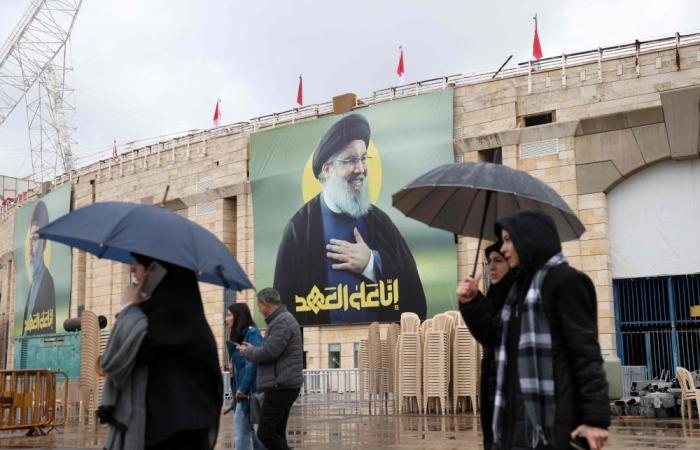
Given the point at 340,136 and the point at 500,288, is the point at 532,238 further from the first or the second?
the point at 340,136

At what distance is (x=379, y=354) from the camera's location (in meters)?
17.7

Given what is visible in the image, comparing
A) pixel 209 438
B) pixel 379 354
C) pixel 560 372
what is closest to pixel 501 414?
pixel 560 372

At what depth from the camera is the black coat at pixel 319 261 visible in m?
22.9

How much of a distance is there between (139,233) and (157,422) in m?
0.90

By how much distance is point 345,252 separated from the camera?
80.0 feet

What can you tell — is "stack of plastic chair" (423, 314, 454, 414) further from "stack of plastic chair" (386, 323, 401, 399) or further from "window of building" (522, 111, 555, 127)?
"window of building" (522, 111, 555, 127)

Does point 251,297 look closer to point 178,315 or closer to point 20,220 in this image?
point 20,220

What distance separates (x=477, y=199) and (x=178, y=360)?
103 inches

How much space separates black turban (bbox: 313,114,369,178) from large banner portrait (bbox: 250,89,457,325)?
0.03m

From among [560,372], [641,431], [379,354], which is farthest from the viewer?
A: [379,354]

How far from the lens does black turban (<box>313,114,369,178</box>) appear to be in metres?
24.6

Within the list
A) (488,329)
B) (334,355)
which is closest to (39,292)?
(334,355)

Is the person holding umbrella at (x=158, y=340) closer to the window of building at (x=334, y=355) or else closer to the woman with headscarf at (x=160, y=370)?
the woman with headscarf at (x=160, y=370)

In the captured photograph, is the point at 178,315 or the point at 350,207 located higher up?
the point at 350,207
